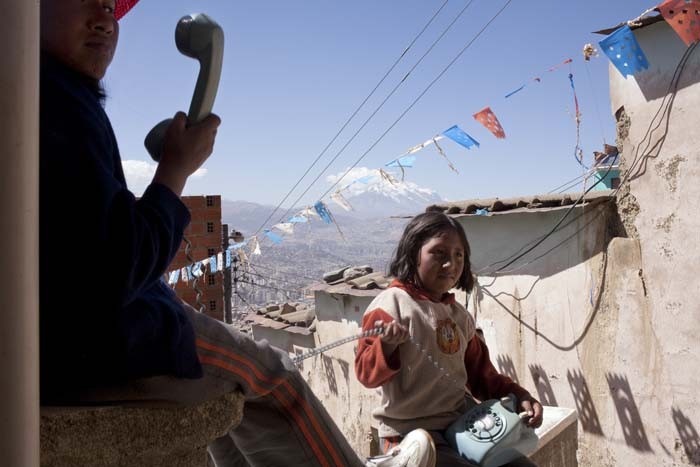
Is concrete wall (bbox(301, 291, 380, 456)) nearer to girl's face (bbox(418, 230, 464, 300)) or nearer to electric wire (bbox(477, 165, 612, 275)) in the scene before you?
electric wire (bbox(477, 165, 612, 275))

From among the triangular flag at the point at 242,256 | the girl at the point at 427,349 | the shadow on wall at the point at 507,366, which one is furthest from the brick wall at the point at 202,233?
the girl at the point at 427,349

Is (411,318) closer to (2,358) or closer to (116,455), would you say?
(116,455)

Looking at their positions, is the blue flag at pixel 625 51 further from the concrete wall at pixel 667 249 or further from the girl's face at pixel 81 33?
the girl's face at pixel 81 33

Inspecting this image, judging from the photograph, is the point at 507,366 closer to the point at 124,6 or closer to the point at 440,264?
the point at 440,264

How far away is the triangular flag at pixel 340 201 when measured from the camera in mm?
7160

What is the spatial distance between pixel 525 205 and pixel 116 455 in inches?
190

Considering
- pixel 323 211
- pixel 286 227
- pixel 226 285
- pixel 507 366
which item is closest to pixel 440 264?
pixel 507 366

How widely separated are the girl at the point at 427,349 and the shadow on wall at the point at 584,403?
3141mm

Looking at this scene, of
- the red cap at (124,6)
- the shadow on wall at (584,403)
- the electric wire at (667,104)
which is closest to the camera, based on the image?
the red cap at (124,6)

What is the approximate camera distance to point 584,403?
4895 mm

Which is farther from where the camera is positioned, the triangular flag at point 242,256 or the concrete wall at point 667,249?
the triangular flag at point 242,256

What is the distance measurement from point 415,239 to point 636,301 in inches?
125

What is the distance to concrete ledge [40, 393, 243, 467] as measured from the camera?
1027 mm

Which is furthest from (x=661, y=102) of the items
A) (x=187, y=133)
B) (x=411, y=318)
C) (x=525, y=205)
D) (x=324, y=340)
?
(x=324, y=340)
